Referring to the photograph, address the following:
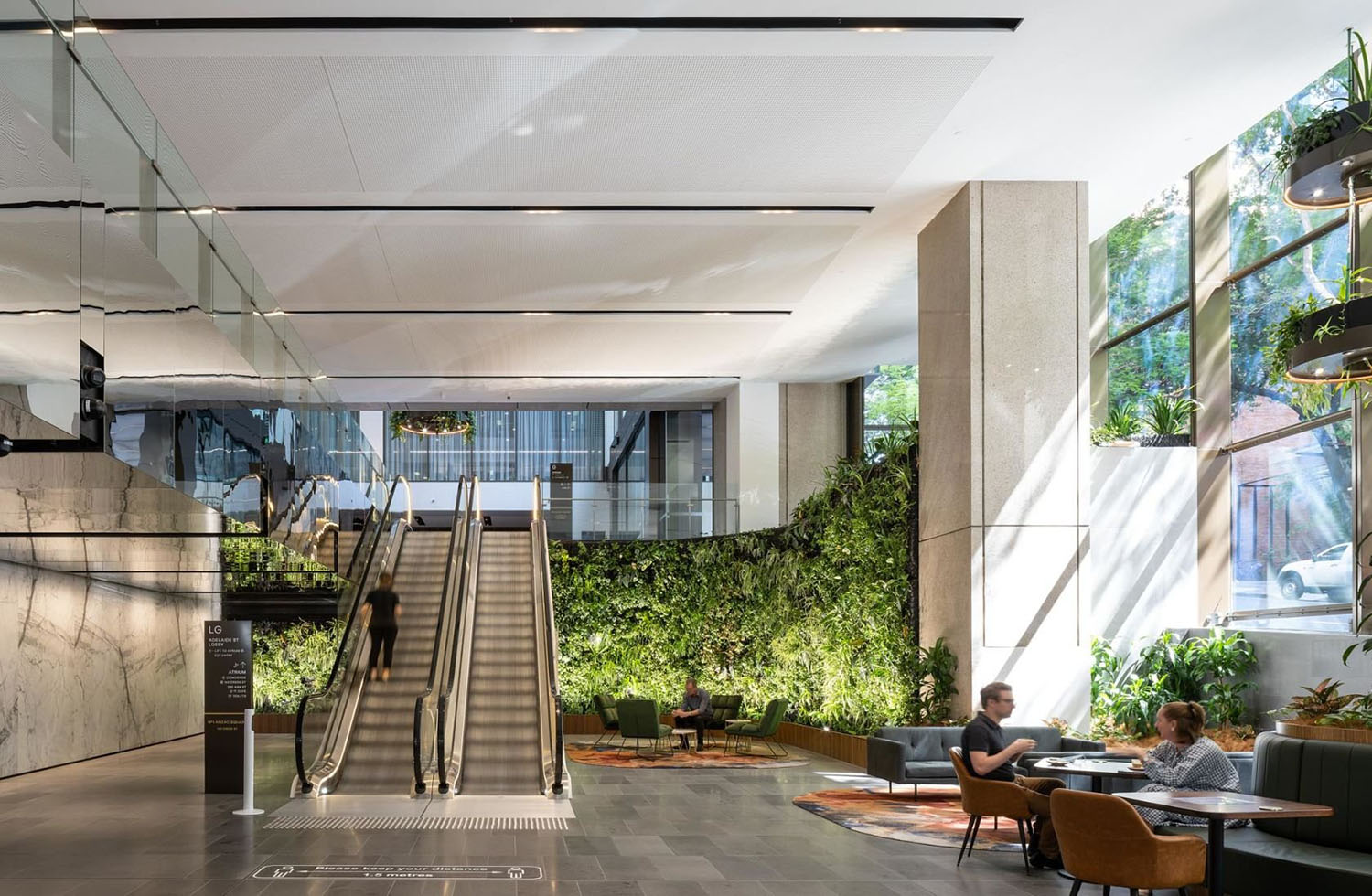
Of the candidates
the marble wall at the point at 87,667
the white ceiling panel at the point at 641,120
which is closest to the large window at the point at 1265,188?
the white ceiling panel at the point at 641,120

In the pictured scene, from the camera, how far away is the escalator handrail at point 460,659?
1103 cm

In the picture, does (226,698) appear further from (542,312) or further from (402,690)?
(542,312)

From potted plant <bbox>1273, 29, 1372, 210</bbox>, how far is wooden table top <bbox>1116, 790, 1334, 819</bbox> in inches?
134

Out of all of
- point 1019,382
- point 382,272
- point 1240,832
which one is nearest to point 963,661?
point 1019,382

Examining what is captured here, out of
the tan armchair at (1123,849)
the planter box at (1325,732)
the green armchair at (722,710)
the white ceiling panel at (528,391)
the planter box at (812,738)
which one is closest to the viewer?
the tan armchair at (1123,849)

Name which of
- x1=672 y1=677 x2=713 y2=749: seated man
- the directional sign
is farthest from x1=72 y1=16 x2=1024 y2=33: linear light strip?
x1=672 y1=677 x2=713 y2=749: seated man

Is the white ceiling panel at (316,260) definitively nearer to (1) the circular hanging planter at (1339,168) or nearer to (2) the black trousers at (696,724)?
(2) the black trousers at (696,724)

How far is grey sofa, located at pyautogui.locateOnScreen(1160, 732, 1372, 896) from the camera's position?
5980 millimetres

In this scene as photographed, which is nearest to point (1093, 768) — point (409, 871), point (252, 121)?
point (409, 871)

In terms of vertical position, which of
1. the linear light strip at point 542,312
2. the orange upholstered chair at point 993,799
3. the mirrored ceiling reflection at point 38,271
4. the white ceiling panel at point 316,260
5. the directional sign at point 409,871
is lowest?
the directional sign at point 409,871

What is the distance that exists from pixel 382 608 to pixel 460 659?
1126 mm

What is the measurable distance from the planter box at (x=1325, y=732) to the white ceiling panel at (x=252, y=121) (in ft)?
26.6

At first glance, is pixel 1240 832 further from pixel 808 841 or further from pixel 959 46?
pixel 959 46

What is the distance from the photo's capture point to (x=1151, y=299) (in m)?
15.3
